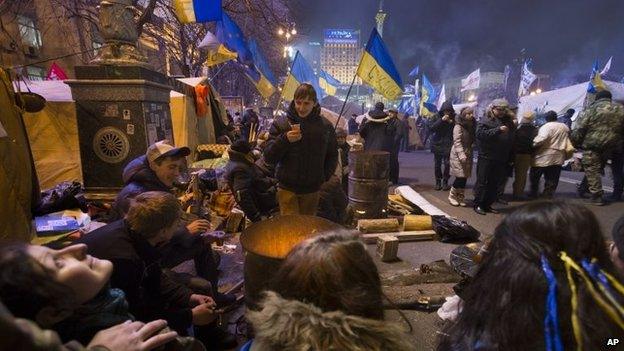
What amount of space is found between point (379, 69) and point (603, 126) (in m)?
4.94

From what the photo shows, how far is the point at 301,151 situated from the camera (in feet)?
12.8

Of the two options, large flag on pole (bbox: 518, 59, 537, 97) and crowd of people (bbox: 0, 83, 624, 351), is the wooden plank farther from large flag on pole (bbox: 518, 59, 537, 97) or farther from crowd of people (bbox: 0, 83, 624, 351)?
large flag on pole (bbox: 518, 59, 537, 97)

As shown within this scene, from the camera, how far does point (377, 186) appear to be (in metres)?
6.06

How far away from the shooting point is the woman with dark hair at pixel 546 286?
127 centimetres

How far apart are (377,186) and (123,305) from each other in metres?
4.90

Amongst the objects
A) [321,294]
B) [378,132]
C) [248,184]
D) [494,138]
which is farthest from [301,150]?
[378,132]

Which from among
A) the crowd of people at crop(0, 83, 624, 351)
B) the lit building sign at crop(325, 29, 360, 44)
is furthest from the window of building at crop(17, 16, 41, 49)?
the lit building sign at crop(325, 29, 360, 44)

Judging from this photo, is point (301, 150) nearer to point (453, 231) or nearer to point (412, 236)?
point (412, 236)

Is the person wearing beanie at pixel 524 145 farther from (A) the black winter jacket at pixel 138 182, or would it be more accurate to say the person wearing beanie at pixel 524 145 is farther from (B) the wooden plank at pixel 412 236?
(A) the black winter jacket at pixel 138 182

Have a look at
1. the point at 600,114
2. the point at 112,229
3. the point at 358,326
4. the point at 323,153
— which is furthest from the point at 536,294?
the point at 600,114

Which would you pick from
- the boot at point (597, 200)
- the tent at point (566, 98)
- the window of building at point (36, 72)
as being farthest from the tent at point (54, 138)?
the tent at point (566, 98)

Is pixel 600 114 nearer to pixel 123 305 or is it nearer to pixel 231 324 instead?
pixel 231 324

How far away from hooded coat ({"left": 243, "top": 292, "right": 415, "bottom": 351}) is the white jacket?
8.15 m

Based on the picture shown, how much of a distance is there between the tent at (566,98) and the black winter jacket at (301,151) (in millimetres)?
16232
